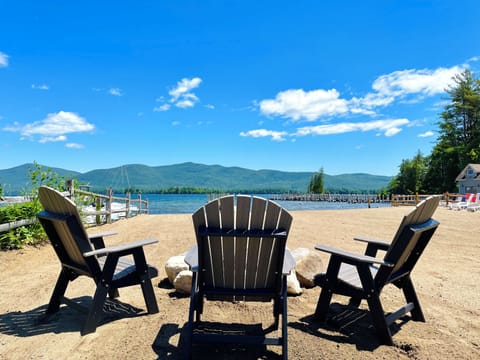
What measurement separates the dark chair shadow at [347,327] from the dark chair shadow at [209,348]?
404mm

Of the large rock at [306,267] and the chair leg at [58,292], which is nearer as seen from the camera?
the chair leg at [58,292]

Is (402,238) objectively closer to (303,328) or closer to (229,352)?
(303,328)

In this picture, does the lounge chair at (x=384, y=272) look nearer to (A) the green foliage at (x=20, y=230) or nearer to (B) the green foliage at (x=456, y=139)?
(A) the green foliage at (x=20, y=230)

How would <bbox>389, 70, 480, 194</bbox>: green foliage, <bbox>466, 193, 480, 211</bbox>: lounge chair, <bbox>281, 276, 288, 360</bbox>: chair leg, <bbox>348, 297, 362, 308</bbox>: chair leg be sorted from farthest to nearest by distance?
1. <bbox>389, 70, 480, 194</bbox>: green foliage
2. <bbox>466, 193, 480, 211</bbox>: lounge chair
3. <bbox>348, 297, 362, 308</bbox>: chair leg
4. <bbox>281, 276, 288, 360</bbox>: chair leg

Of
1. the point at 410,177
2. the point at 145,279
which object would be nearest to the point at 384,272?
the point at 145,279

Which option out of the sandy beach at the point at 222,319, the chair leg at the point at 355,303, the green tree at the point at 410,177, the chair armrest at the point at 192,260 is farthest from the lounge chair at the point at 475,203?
the green tree at the point at 410,177

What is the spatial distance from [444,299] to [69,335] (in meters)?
3.56

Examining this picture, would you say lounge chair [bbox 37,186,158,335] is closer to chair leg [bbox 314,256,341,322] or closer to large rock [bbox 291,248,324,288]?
chair leg [bbox 314,256,341,322]

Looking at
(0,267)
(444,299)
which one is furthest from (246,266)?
(0,267)

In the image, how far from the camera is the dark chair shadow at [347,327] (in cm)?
235

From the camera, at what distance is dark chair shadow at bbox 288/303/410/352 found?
A: 7.72 ft

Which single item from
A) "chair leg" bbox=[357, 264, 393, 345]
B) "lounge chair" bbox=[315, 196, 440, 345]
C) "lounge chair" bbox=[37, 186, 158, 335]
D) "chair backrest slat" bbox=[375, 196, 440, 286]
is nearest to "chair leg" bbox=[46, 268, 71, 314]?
"lounge chair" bbox=[37, 186, 158, 335]

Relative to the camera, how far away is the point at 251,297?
230 centimetres

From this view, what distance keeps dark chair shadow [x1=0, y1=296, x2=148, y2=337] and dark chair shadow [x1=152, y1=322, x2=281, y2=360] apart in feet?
1.70
